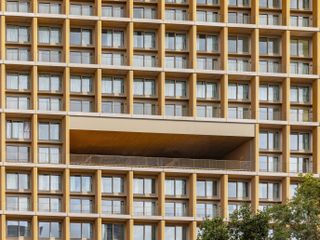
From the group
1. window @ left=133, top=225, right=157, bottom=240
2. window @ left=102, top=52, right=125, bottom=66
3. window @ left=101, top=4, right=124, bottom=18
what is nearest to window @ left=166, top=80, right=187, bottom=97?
window @ left=102, top=52, right=125, bottom=66

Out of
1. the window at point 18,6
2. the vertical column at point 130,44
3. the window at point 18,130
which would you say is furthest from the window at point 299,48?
the window at point 18,130

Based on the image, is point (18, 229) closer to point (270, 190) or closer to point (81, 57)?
point (81, 57)

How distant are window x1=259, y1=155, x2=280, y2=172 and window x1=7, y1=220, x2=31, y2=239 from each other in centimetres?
1918

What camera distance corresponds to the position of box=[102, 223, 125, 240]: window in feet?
417

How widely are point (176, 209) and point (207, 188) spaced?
122 inches

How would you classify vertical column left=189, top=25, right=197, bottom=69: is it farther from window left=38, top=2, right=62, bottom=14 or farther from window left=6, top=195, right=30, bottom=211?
Result: window left=6, top=195, right=30, bottom=211

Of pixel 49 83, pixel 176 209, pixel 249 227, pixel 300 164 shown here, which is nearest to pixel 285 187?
pixel 300 164

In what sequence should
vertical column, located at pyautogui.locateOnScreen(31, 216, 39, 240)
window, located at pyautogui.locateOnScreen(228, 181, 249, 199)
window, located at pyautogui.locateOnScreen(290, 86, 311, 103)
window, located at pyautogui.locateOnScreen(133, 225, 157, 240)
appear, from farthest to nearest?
window, located at pyautogui.locateOnScreen(290, 86, 311, 103)
window, located at pyautogui.locateOnScreen(228, 181, 249, 199)
window, located at pyautogui.locateOnScreen(133, 225, 157, 240)
vertical column, located at pyautogui.locateOnScreen(31, 216, 39, 240)

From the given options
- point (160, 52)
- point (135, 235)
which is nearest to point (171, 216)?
point (135, 235)

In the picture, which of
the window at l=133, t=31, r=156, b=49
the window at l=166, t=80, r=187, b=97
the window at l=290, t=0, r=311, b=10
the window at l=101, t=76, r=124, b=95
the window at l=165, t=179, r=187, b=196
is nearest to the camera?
the window at l=165, t=179, r=187, b=196

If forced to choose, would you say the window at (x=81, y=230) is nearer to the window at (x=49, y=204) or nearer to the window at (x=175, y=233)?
the window at (x=49, y=204)

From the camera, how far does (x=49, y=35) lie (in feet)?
423

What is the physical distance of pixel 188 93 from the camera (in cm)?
12975

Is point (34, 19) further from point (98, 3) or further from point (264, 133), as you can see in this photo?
point (264, 133)
